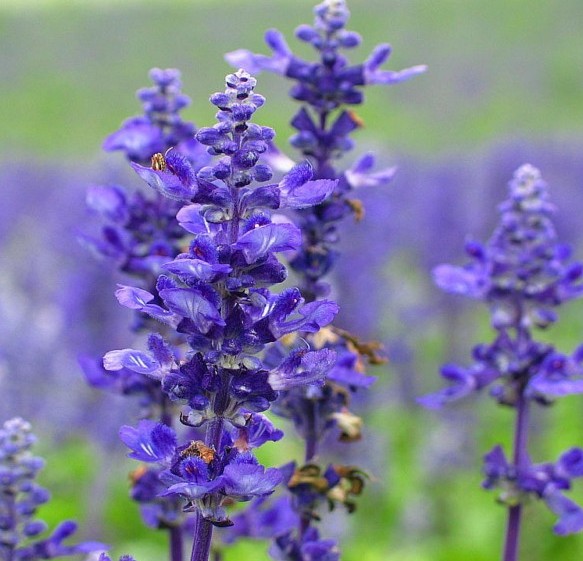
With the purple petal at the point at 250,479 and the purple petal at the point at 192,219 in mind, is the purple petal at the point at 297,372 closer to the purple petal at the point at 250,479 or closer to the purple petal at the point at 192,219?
the purple petal at the point at 250,479

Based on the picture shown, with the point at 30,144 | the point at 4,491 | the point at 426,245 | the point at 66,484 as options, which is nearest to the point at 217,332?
the point at 4,491

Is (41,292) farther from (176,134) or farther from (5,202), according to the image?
(176,134)

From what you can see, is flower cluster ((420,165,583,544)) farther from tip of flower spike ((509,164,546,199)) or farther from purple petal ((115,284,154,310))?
purple petal ((115,284,154,310))

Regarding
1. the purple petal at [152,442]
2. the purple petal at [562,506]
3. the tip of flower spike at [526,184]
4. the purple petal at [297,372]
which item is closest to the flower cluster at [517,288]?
the tip of flower spike at [526,184]

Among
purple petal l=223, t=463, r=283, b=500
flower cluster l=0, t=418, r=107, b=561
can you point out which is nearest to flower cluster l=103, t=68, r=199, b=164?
flower cluster l=0, t=418, r=107, b=561

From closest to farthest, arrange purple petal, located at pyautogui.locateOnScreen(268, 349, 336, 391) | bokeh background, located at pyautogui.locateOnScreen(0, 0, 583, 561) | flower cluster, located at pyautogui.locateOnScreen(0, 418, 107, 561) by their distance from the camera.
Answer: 1. purple petal, located at pyautogui.locateOnScreen(268, 349, 336, 391)
2. flower cluster, located at pyautogui.locateOnScreen(0, 418, 107, 561)
3. bokeh background, located at pyautogui.locateOnScreen(0, 0, 583, 561)
